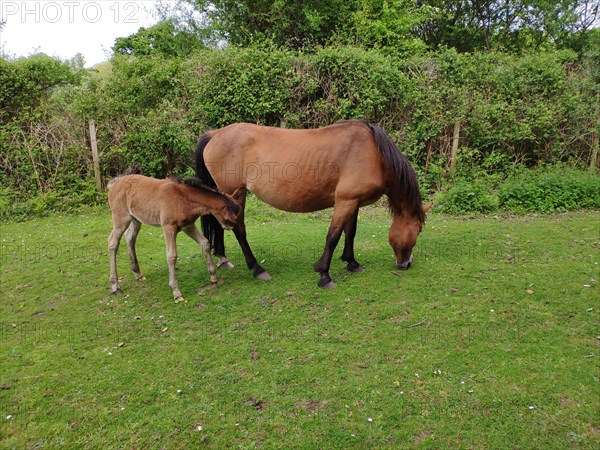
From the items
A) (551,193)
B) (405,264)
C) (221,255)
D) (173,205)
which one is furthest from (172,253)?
(551,193)

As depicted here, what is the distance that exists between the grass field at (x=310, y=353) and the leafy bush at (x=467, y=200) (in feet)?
8.78

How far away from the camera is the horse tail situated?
5375mm

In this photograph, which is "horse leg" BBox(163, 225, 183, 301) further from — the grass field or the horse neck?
the horse neck

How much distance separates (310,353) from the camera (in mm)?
4016

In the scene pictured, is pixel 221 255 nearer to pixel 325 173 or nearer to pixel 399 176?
pixel 325 173

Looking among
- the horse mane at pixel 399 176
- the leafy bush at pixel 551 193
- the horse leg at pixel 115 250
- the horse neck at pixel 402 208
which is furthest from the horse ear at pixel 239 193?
the leafy bush at pixel 551 193

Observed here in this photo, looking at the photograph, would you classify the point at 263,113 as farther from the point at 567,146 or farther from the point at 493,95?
the point at 567,146

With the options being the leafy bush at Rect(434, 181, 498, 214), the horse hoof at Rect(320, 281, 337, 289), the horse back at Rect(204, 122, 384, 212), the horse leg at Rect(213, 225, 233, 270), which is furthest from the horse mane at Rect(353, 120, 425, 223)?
the leafy bush at Rect(434, 181, 498, 214)

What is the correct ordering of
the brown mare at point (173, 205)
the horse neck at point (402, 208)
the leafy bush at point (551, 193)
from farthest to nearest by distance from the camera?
the leafy bush at point (551, 193) → the horse neck at point (402, 208) → the brown mare at point (173, 205)

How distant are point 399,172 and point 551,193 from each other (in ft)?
20.6

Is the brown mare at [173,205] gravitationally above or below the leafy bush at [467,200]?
above

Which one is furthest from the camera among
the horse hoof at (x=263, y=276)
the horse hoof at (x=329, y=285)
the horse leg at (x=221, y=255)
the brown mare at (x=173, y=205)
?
the horse leg at (x=221, y=255)

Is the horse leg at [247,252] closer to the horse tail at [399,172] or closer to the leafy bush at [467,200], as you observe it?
the horse tail at [399,172]

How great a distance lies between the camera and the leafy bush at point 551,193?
950cm
